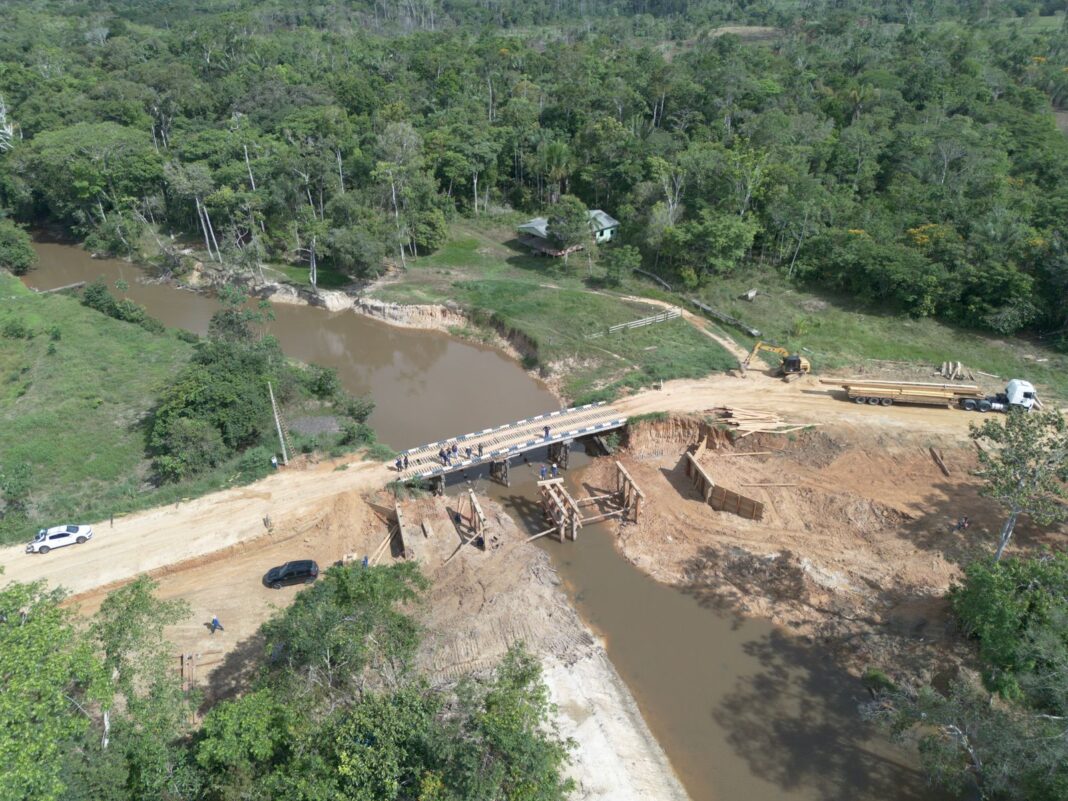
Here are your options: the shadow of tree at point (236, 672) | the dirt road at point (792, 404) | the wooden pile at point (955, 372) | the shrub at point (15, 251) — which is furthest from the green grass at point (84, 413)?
the wooden pile at point (955, 372)

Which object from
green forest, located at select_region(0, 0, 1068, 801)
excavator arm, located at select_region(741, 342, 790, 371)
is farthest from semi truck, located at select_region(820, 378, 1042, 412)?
green forest, located at select_region(0, 0, 1068, 801)

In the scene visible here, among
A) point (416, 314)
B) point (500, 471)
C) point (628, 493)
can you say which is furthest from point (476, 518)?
point (416, 314)

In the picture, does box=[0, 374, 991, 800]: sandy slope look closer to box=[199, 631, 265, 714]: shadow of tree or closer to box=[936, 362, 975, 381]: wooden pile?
box=[199, 631, 265, 714]: shadow of tree

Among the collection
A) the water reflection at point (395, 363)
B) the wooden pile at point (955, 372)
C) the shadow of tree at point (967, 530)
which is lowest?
the water reflection at point (395, 363)

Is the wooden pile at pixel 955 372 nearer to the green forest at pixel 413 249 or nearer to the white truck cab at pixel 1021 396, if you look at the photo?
the white truck cab at pixel 1021 396

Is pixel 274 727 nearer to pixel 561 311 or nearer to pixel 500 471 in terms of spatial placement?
pixel 500 471

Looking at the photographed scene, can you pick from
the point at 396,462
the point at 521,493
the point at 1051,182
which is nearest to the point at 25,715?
the point at 396,462

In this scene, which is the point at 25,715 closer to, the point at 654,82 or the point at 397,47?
the point at 654,82
